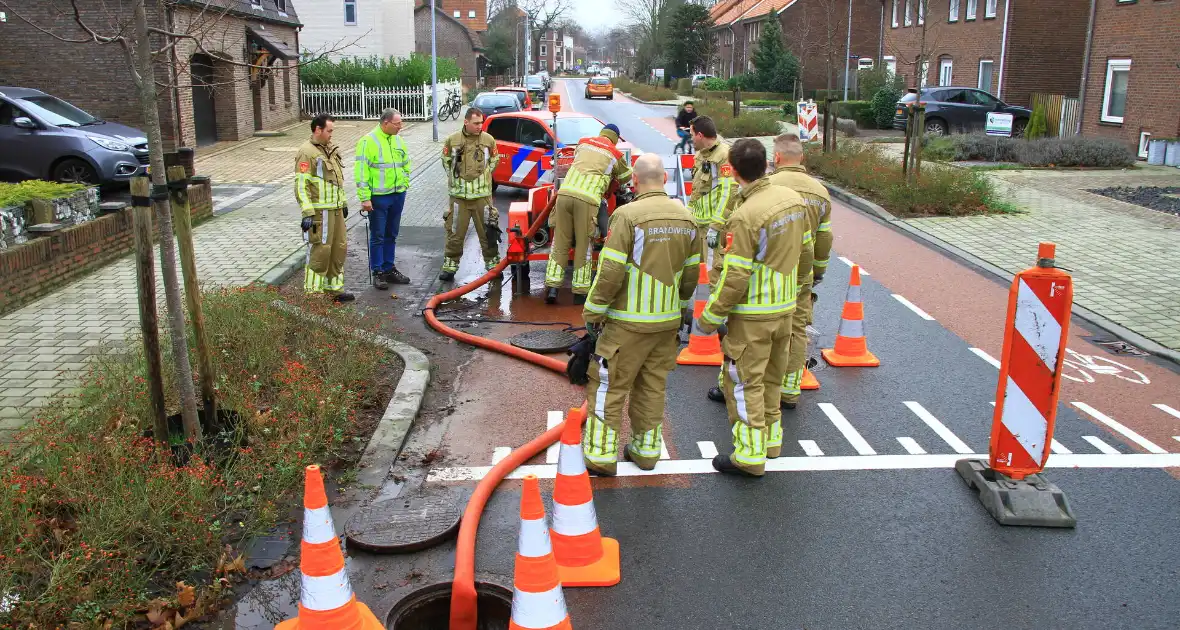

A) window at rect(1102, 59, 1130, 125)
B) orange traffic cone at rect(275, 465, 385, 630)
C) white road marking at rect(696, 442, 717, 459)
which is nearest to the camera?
orange traffic cone at rect(275, 465, 385, 630)

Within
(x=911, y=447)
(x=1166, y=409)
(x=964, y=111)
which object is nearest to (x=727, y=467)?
(x=911, y=447)

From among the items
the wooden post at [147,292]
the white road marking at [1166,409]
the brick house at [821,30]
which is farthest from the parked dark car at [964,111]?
the wooden post at [147,292]

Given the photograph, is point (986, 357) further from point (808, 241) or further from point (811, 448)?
point (808, 241)

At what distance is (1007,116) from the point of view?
27828 mm

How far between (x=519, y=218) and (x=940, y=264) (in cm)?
561

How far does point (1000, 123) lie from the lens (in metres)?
27.8

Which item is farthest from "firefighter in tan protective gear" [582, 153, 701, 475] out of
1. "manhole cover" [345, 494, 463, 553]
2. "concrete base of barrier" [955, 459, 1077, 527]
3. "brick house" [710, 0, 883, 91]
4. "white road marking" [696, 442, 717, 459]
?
"brick house" [710, 0, 883, 91]

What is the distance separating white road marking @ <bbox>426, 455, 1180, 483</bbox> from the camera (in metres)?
5.82

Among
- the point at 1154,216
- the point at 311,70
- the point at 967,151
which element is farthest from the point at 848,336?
the point at 311,70

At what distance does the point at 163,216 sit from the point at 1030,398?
16.0 ft

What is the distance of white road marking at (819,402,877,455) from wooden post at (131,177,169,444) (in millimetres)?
4201

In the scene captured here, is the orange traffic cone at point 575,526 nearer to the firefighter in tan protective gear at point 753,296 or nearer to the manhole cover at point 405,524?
the manhole cover at point 405,524

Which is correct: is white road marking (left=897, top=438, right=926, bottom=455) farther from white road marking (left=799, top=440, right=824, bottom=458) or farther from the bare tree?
the bare tree

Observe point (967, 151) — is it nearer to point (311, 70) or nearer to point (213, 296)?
point (213, 296)
